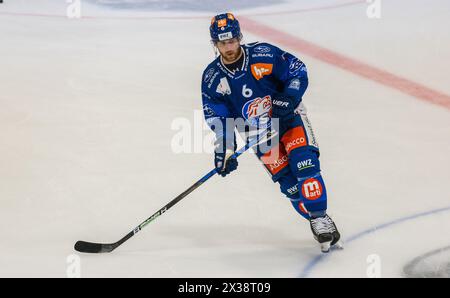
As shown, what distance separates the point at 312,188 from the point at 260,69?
701mm

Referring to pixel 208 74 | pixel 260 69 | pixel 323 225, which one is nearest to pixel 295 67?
pixel 260 69

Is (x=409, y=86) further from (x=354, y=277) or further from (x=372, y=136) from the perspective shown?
(x=354, y=277)

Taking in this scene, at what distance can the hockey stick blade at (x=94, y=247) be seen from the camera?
4.63m

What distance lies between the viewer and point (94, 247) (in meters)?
4.64

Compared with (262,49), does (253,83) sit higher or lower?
lower

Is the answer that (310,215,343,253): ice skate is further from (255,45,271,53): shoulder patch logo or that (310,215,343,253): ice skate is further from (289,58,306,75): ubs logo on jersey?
(255,45,271,53): shoulder patch logo

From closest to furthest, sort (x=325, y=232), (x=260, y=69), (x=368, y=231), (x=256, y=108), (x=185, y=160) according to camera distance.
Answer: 1. (x=325, y=232)
2. (x=260, y=69)
3. (x=256, y=108)
4. (x=368, y=231)
5. (x=185, y=160)

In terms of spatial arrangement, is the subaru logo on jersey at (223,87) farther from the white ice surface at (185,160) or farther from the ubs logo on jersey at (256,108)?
the white ice surface at (185,160)

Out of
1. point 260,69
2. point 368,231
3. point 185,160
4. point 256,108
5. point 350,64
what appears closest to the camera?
point 260,69

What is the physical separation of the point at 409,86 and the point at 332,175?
2112 millimetres

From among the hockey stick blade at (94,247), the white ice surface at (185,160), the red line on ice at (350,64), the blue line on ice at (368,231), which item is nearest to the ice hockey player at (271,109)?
the blue line on ice at (368,231)

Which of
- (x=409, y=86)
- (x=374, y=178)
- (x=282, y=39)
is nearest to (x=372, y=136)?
(x=374, y=178)

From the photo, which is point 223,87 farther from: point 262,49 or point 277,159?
point 277,159

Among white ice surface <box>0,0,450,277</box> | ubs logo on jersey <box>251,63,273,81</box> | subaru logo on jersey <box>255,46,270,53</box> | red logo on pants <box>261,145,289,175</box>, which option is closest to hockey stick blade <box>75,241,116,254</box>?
white ice surface <box>0,0,450,277</box>
